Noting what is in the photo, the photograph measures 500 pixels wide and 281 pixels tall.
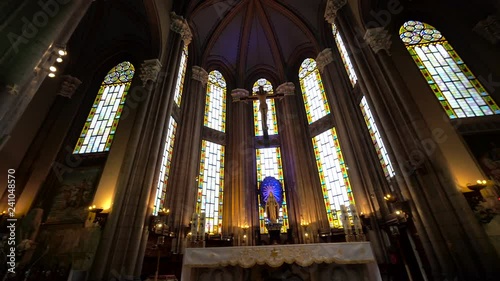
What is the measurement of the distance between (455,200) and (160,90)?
1040 centimetres

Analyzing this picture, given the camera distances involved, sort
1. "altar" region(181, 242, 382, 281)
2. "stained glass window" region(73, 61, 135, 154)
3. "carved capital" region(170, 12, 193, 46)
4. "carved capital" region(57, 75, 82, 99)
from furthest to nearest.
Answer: "carved capital" region(170, 12, 193, 46) → "carved capital" region(57, 75, 82, 99) → "stained glass window" region(73, 61, 135, 154) → "altar" region(181, 242, 382, 281)

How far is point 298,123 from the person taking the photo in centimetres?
1416

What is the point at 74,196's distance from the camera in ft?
28.1

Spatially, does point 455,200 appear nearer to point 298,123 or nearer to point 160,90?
point 298,123

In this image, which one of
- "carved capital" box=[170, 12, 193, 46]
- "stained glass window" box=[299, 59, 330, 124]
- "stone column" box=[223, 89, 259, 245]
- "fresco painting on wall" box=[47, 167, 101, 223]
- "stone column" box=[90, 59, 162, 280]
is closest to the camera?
"stone column" box=[90, 59, 162, 280]

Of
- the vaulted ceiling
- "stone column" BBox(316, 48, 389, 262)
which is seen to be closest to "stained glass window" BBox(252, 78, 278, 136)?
the vaulted ceiling

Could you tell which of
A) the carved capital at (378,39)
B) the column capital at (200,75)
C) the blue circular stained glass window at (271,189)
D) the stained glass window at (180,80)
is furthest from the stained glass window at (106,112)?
the carved capital at (378,39)

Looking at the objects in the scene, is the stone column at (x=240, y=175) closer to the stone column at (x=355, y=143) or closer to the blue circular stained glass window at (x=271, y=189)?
the blue circular stained glass window at (x=271, y=189)

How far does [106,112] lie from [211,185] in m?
6.40

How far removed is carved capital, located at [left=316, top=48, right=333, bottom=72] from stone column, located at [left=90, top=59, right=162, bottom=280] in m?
9.47

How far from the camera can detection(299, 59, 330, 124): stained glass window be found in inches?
544

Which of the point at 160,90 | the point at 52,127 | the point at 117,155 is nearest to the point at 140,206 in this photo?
the point at 117,155

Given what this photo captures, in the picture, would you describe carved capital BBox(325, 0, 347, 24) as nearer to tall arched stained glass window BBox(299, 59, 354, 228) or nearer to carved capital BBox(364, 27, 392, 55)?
carved capital BBox(364, 27, 392, 55)

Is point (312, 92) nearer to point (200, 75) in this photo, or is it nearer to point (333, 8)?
point (333, 8)
